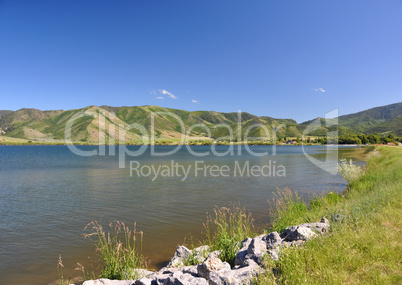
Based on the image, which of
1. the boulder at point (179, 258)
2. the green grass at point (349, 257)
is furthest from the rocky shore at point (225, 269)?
the green grass at point (349, 257)

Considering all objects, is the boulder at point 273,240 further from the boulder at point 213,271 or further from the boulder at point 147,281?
the boulder at point 147,281

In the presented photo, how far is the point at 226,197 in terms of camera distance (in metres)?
25.3

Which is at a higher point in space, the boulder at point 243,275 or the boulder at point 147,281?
the boulder at point 243,275

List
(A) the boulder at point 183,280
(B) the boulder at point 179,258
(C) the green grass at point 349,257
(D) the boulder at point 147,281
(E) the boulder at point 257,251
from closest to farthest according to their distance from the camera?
(C) the green grass at point 349,257, (A) the boulder at point 183,280, (D) the boulder at point 147,281, (E) the boulder at point 257,251, (B) the boulder at point 179,258

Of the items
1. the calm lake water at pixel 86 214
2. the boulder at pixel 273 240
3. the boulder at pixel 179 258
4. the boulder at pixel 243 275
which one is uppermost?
the boulder at pixel 243 275

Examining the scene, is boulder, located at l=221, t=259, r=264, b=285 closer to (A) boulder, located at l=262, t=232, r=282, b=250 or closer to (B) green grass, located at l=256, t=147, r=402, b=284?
(B) green grass, located at l=256, t=147, r=402, b=284

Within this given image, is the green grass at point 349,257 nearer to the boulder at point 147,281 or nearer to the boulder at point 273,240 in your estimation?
the boulder at point 273,240

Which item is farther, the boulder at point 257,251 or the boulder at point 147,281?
the boulder at point 257,251

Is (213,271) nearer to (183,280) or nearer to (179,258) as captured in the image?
(183,280)

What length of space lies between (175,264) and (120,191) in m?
21.4

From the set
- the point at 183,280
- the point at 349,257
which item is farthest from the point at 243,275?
the point at 349,257

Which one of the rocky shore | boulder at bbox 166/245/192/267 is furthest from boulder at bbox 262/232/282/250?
boulder at bbox 166/245/192/267

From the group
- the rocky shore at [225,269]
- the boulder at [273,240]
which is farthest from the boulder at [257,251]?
the boulder at [273,240]

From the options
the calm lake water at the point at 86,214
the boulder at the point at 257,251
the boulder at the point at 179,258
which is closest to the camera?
the boulder at the point at 257,251
